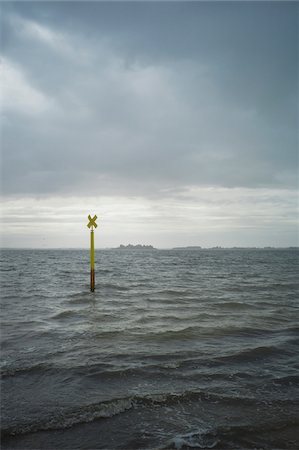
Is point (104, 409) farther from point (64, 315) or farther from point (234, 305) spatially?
point (234, 305)

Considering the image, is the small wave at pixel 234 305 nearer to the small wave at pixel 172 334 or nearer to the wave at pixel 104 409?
the small wave at pixel 172 334

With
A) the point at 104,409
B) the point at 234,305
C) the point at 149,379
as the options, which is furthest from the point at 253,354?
the point at 234,305

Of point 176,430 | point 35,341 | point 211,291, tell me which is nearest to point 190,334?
point 35,341

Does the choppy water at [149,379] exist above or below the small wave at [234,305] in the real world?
above

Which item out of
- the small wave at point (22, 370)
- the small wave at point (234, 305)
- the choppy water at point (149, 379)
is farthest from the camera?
the small wave at point (234, 305)

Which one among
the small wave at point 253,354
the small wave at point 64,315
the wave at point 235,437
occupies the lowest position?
the small wave at point 64,315

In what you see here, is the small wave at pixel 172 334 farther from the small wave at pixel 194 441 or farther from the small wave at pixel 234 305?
the small wave at pixel 194 441

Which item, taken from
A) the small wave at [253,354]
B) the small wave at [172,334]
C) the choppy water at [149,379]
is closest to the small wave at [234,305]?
the choppy water at [149,379]

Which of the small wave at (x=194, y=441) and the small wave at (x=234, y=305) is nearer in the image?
the small wave at (x=194, y=441)

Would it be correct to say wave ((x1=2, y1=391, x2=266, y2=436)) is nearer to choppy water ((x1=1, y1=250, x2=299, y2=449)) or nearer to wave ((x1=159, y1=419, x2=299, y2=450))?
choppy water ((x1=1, y1=250, x2=299, y2=449))

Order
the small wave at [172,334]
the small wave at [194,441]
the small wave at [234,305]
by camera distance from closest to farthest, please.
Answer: the small wave at [194,441]
the small wave at [172,334]
the small wave at [234,305]

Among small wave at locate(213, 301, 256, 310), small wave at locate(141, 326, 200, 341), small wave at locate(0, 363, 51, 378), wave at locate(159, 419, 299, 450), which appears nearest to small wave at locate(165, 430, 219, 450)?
wave at locate(159, 419, 299, 450)

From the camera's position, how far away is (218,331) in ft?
32.8

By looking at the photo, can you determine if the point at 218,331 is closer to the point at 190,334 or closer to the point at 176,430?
the point at 190,334
